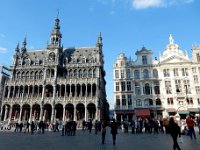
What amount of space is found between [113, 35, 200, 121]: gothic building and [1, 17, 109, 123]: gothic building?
6.66 metres

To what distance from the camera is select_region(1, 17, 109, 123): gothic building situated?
4500 cm

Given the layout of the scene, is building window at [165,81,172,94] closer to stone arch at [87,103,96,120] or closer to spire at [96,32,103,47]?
stone arch at [87,103,96,120]

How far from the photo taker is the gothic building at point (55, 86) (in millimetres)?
45000

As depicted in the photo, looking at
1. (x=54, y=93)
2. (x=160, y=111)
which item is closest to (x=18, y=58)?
(x=54, y=93)

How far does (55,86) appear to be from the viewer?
4653 centimetres

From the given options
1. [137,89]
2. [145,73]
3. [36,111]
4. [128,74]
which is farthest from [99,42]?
[36,111]

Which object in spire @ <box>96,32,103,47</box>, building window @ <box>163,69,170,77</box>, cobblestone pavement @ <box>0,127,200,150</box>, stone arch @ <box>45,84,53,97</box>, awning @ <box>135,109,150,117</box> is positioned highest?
spire @ <box>96,32,103,47</box>

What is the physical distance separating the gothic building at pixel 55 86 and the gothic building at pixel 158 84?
6.66m

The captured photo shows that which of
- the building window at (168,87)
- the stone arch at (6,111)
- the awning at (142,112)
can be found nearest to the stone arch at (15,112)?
the stone arch at (6,111)

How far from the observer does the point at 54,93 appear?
46.0 m

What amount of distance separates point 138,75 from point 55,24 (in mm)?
30748

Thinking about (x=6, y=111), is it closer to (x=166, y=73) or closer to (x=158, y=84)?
(x=158, y=84)

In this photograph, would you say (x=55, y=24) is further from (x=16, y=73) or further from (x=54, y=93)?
(x=54, y=93)

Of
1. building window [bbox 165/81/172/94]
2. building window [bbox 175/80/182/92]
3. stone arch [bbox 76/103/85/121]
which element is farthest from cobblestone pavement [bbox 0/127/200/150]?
building window [bbox 175/80/182/92]
